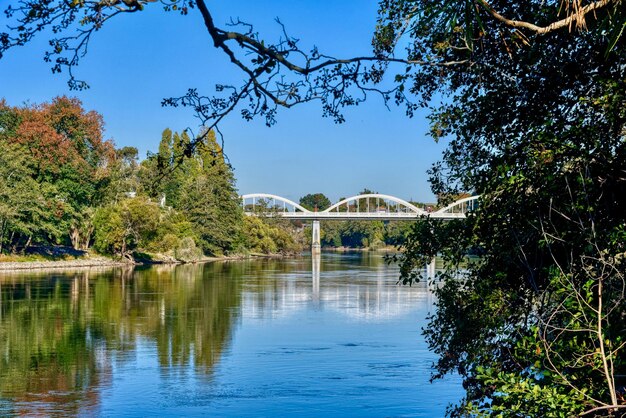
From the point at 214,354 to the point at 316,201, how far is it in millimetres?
123868

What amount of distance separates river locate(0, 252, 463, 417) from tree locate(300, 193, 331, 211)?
4278 inches

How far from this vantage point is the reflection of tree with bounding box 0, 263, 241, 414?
13.3 metres

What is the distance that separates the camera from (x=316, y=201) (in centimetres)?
14025

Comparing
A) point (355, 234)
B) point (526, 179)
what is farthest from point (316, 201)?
point (526, 179)

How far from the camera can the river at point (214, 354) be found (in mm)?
12156

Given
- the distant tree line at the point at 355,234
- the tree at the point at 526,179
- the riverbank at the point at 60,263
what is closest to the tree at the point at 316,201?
the distant tree line at the point at 355,234

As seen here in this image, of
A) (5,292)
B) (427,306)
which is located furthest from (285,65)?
(5,292)

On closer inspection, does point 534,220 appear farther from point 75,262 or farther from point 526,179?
point 75,262

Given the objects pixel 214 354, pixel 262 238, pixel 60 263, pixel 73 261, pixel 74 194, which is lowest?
pixel 214 354

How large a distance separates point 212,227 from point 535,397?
194 ft

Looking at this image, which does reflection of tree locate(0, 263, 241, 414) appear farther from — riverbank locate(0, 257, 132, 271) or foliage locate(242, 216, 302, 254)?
foliage locate(242, 216, 302, 254)

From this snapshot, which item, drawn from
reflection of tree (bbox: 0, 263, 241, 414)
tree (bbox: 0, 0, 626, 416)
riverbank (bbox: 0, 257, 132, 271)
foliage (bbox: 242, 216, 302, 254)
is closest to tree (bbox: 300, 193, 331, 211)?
foliage (bbox: 242, 216, 302, 254)

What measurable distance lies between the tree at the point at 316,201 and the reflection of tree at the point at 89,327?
4092 inches

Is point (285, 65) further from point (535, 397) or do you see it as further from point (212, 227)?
point (212, 227)
